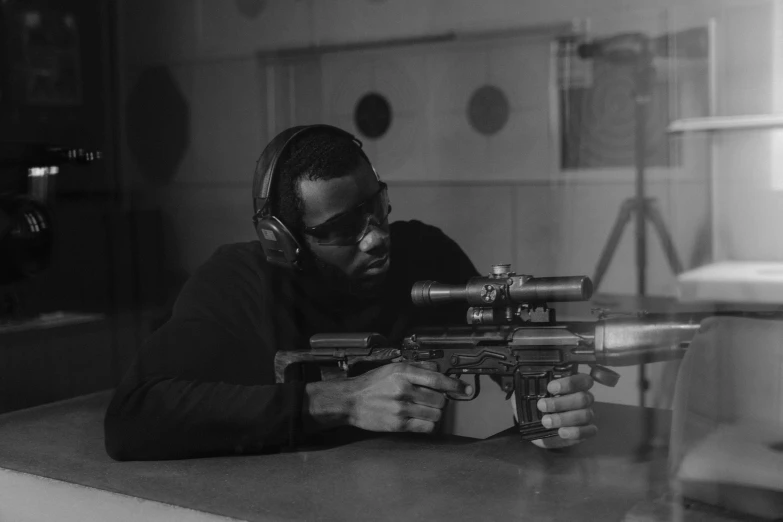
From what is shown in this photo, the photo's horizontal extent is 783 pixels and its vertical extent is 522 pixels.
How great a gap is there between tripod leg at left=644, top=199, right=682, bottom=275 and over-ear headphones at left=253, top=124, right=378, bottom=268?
0.48 m

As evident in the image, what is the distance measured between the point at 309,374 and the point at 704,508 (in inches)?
26.8

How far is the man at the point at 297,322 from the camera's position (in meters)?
1.28

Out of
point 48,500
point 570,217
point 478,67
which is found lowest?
point 48,500

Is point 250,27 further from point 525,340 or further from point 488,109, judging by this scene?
point 525,340

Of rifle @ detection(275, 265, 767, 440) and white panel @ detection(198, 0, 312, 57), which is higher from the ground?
white panel @ detection(198, 0, 312, 57)

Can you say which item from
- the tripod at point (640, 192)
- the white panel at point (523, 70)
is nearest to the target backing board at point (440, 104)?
the white panel at point (523, 70)

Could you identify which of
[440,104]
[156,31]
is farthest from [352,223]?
[156,31]

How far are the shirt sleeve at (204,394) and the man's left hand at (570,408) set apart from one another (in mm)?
380

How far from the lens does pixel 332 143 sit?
1.46 meters

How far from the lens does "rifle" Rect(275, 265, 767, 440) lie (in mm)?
1153

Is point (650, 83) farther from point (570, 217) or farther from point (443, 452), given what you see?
point (443, 452)

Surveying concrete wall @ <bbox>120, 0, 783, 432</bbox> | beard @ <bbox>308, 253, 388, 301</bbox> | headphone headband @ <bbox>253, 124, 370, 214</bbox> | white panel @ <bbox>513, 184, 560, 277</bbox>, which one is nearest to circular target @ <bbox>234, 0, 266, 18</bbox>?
concrete wall @ <bbox>120, 0, 783, 432</bbox>

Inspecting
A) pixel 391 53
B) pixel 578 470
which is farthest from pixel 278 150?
pixel 578 470

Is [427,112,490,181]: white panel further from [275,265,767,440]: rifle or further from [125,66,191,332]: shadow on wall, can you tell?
[125,66,191,332]: shadow on wall
